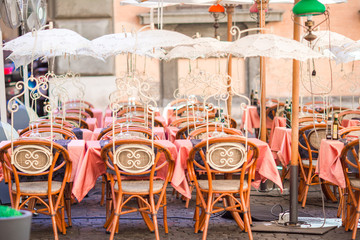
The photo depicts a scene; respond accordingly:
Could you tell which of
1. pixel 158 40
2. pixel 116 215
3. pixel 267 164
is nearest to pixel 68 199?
pixel 116 215

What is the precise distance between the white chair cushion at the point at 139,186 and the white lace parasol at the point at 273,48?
145 centimetres

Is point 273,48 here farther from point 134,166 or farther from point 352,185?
point 134,166

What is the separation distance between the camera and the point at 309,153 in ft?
22.8

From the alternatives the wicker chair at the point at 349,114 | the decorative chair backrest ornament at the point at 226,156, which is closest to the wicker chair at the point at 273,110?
the wicker chair at the point at 349,114

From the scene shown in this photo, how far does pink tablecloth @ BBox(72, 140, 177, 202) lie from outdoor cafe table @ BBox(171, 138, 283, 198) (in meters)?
0.09

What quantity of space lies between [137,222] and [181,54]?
11.2 ft

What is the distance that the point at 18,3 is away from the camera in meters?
8.20

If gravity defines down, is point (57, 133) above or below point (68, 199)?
above

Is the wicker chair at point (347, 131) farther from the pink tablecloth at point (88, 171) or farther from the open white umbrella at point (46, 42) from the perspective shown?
the open white umbrella at point (46, 42)

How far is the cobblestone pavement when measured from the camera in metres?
5.82

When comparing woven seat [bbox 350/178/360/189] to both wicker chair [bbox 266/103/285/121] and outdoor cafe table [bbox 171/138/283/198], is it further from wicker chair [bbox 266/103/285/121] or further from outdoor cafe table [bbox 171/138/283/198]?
wicker chair [bbox 266/103/285/121]

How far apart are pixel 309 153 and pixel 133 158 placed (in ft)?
7.47

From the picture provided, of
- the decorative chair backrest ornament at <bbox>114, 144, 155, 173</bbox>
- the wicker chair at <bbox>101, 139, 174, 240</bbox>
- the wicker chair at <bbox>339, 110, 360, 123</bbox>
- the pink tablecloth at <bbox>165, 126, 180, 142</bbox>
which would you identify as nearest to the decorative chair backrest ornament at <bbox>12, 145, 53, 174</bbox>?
the wicker chair at <bbox>101, 139, 174, 240</bbox>

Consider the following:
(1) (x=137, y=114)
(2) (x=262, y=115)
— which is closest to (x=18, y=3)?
(1) (x=137, y=114)
